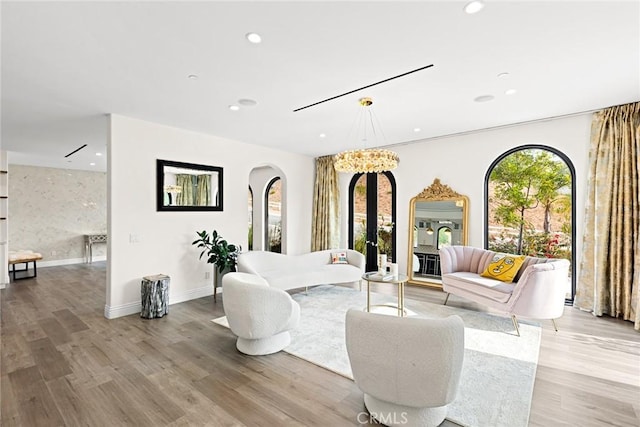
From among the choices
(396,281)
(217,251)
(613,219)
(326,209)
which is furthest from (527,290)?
(326,209)

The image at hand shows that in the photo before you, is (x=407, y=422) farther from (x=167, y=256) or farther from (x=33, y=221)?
(x=33, y=221)

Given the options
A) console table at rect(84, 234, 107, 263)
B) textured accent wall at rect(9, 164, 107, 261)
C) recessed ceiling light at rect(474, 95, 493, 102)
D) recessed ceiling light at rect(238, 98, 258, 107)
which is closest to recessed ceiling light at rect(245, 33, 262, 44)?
recessed ceiling light at rect(238, 98, 258, 107)

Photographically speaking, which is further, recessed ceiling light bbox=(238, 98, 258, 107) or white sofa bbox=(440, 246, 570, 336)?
recessed ceiling light bbox=(238, 98, 258, 107)

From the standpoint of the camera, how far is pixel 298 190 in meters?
7.10

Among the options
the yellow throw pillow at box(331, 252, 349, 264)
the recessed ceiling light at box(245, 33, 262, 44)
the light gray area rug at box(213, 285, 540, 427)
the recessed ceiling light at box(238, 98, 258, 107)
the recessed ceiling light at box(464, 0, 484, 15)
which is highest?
the recessed ceiling light at box(464, 0, 484, 15)

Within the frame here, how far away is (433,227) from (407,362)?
14.3 ft

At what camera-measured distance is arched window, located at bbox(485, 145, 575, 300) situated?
15.2 ft

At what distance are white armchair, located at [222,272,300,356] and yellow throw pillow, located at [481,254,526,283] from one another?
2.88 metres

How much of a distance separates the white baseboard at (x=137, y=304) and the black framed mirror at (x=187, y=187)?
1.36 m

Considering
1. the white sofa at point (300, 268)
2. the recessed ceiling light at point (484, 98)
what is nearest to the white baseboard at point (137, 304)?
the white sofa at point (300, 268)

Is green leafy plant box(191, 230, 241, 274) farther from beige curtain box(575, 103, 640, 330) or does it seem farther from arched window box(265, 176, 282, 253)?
beige curtain box(575, 103, 640, 330)

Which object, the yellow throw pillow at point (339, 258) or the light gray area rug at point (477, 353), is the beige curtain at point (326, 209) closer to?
the yellow throw pillow at point (339, 258)

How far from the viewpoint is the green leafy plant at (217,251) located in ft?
15.8

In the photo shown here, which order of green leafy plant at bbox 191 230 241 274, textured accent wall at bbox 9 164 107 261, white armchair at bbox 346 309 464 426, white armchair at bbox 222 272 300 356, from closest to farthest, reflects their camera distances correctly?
1. white armchair at bbox 346 309 464 426
2. white armchair at bbox 222 272 300 356
3. green leafy plant at bbox 191 230 241 274
4. textured accent wall at bbox 9 164 107 261
